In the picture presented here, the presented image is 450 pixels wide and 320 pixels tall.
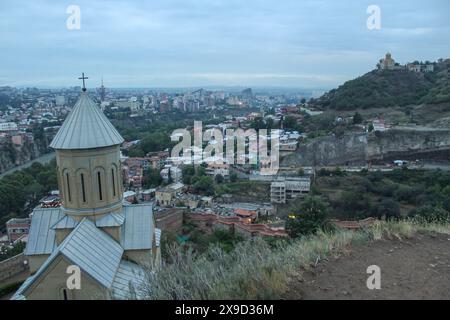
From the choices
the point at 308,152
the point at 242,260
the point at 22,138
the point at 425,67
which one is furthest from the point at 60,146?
the point at 425,67

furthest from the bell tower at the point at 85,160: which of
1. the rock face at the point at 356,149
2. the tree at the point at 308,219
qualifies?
the rock face at the point at 356,149

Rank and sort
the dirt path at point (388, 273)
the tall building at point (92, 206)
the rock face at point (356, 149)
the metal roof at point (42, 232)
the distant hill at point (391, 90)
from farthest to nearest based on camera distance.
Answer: the distant hill at point (391, 90), the rock face at point (356, 149), the metal roof at point (42, 232), the tall building at point (92, 206), the dirt path at point (388, 273)

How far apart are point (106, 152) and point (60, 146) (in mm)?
729

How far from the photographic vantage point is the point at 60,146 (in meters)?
5.89

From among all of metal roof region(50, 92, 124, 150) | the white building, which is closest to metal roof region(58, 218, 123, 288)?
metal roof region(50, 92, 124, 150)

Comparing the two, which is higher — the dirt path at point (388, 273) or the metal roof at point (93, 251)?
the dirt path at point (388, 273)

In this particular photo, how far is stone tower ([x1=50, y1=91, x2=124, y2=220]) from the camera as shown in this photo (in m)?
5.96

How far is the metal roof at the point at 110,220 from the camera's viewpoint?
607cm

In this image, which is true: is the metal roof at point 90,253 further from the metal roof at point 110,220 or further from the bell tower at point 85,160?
the bell tower at point 85,160

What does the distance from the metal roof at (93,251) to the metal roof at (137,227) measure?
22 centimetres

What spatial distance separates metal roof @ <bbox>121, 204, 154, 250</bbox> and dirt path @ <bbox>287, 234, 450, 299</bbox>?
3.54 m

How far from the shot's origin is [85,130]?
5977 mm

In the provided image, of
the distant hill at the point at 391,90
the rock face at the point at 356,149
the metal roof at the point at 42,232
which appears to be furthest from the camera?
the distant hill at the point at 391,90

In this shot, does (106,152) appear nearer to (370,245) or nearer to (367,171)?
(370,245)
